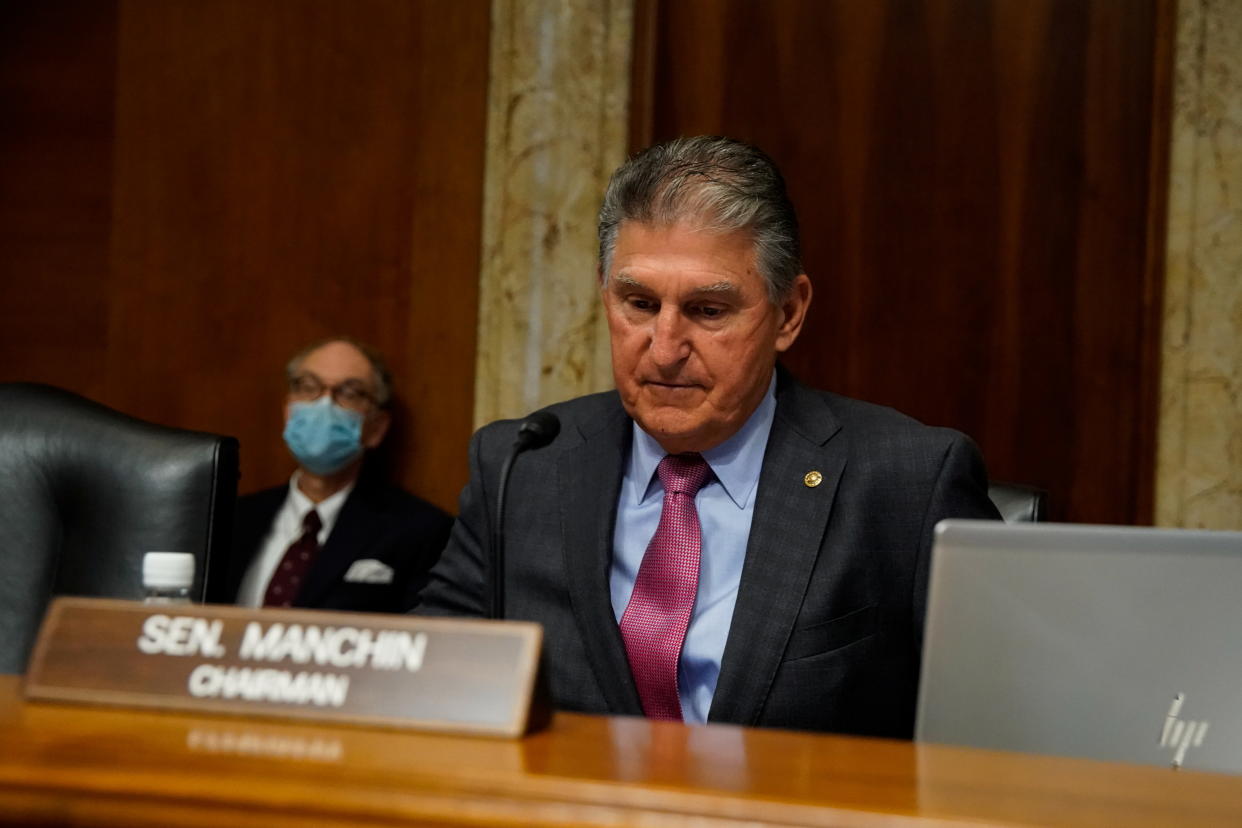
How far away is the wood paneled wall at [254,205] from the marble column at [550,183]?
0.09m

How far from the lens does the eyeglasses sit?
3.51 m

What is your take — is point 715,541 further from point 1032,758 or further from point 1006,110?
point 1006,110

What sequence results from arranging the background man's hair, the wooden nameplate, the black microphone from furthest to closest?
the background man's hair → the black microphone → the wooden nameplate

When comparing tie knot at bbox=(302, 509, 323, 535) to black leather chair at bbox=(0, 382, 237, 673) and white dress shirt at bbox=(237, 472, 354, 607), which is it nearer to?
white dress shirt at bbox=(237, 472, 354, 607)

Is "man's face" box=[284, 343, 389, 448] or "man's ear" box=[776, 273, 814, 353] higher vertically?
"man's ear" box=[776, 273, 814, 353]

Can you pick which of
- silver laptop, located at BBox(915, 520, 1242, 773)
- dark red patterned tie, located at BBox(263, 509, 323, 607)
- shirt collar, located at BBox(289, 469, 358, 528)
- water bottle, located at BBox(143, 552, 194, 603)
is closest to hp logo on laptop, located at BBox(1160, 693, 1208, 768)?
silver laptop, located at BBox(915, 520, 1242, 773)

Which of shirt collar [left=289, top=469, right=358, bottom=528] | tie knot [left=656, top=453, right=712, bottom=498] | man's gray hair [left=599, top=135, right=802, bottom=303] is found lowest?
shirt collar [left=289, top=469, right=358, bottom=528]

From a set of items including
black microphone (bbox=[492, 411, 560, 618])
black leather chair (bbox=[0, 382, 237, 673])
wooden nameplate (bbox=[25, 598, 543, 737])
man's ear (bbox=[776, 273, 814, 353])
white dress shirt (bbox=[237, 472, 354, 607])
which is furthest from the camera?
white dress shirt (bbox=[237, 472, 354, 607])

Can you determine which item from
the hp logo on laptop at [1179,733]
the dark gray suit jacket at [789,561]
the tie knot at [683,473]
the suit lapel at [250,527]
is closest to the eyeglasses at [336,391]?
the suit lapel at [250,527]

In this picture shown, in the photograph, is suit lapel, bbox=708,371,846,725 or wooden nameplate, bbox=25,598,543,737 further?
suit lapel, bbox=708,371,846,725

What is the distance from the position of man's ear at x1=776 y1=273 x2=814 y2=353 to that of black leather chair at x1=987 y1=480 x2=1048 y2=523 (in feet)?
1.40

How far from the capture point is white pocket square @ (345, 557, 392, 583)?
3.36m

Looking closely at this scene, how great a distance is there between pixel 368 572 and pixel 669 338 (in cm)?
168

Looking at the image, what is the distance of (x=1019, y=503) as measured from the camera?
2238 millimetres
